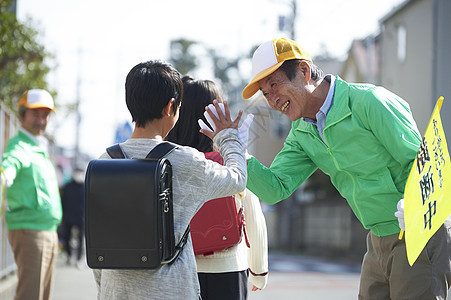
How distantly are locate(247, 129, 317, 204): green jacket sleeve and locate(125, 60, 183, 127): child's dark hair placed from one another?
0.78 meters

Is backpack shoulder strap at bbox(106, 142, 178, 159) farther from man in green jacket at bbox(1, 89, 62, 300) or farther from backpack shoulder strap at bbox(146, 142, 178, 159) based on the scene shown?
man in green jacket at bbox(1, 89, 62, 300)

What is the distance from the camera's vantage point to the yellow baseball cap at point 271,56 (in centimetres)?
343

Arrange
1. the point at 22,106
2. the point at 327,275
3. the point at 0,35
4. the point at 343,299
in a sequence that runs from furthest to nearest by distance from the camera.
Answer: the point at 327,275
the point at 343,299
the point at 0,35
the point at 22,106

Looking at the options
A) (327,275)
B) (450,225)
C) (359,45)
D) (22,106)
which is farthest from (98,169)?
(359,45)

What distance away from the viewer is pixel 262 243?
152 inches

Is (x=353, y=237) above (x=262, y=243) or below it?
below

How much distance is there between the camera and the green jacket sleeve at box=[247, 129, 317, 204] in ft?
11.8

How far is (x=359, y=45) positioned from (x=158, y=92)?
3528 centimetres

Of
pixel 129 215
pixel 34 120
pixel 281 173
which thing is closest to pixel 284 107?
pixel 281 173

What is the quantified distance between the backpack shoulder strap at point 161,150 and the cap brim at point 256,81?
2.44 ft

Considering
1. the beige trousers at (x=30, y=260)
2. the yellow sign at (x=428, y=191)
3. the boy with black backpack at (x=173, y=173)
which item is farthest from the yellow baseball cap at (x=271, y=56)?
the beige trousers at (x=30, y=260)

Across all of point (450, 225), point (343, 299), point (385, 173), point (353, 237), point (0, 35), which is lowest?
point (353, 237)

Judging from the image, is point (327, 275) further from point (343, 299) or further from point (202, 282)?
point (202, 282)

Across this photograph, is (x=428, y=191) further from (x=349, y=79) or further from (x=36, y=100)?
(x=349, y=79)
